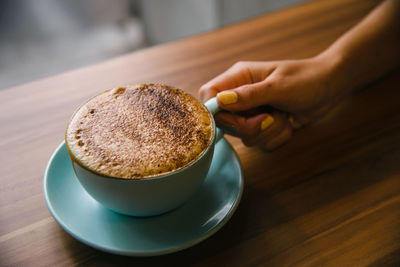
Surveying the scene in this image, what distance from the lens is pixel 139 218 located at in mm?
515

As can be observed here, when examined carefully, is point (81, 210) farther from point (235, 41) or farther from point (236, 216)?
point (235, 41)

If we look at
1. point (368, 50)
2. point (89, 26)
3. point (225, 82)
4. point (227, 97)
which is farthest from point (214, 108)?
point (89, 26)

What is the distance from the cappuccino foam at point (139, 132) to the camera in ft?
1.50

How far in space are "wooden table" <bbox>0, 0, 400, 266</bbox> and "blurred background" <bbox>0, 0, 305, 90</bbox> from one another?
127 centimetres

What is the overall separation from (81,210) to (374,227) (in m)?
0.45

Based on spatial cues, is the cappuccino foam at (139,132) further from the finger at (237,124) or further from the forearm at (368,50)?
the forearm at (368,50)

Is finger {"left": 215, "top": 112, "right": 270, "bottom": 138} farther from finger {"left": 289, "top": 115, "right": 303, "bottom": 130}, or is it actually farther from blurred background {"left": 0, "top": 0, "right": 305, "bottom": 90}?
blurred background {"left": 0, "top": 0, "right": 305, "bottom": 90}

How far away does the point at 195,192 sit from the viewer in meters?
0.53

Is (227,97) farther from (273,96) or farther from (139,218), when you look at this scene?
(139,218)

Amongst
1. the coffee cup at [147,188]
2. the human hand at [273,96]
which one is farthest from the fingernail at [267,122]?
the coffee cup at [147,188]

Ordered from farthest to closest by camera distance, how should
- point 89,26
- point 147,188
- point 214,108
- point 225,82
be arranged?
1. point 89,26
2. point 225,82
3. point 214,108
4. point 147,188

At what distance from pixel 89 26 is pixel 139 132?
2.08m

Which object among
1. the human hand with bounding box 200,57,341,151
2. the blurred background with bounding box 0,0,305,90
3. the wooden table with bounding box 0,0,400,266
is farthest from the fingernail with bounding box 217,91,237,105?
the blurred background with bounding box 0,0,305,90

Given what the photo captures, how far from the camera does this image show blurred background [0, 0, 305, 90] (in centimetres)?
212
